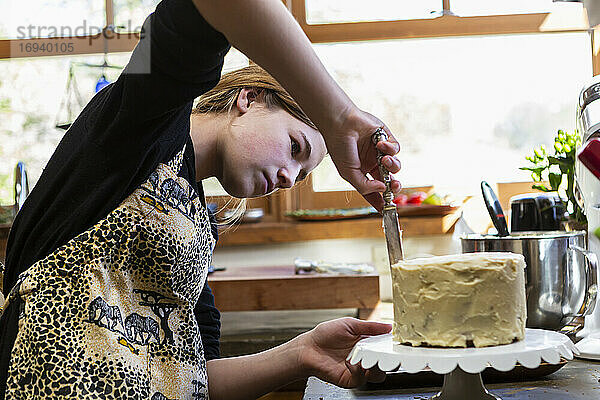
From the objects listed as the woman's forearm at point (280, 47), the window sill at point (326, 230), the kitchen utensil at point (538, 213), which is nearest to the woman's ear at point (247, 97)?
the woman's forearm at point (280, 47)

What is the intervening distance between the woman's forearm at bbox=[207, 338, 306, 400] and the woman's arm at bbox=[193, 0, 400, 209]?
0.48m

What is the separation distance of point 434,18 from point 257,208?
106 cm

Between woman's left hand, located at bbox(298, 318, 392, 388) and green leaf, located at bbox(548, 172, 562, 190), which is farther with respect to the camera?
green leaf, located at bbox(548, 172, 562, 190)

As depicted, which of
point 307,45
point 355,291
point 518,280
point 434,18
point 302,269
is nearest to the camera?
point 307,45

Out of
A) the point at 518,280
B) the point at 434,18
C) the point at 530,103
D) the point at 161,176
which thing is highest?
the point at 434,18

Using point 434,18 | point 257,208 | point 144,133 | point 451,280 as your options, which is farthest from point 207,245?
point 434,18

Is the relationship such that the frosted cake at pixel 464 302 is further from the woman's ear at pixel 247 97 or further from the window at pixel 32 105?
the window at pixel 32 105

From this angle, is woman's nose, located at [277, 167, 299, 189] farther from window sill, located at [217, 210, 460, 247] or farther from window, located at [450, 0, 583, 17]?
window, located at [450, 0, 583, 17]

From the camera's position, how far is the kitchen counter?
0.89 metres

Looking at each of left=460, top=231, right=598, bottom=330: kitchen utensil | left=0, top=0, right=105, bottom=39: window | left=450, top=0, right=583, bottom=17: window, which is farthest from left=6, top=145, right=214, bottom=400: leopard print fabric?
left=0, top=0, right=105, bottom=39: window

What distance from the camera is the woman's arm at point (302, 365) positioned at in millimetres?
1033

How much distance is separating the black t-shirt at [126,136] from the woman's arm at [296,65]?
4cm

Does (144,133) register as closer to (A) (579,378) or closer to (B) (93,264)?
(B) (93,264)

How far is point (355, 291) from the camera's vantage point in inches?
79.2
